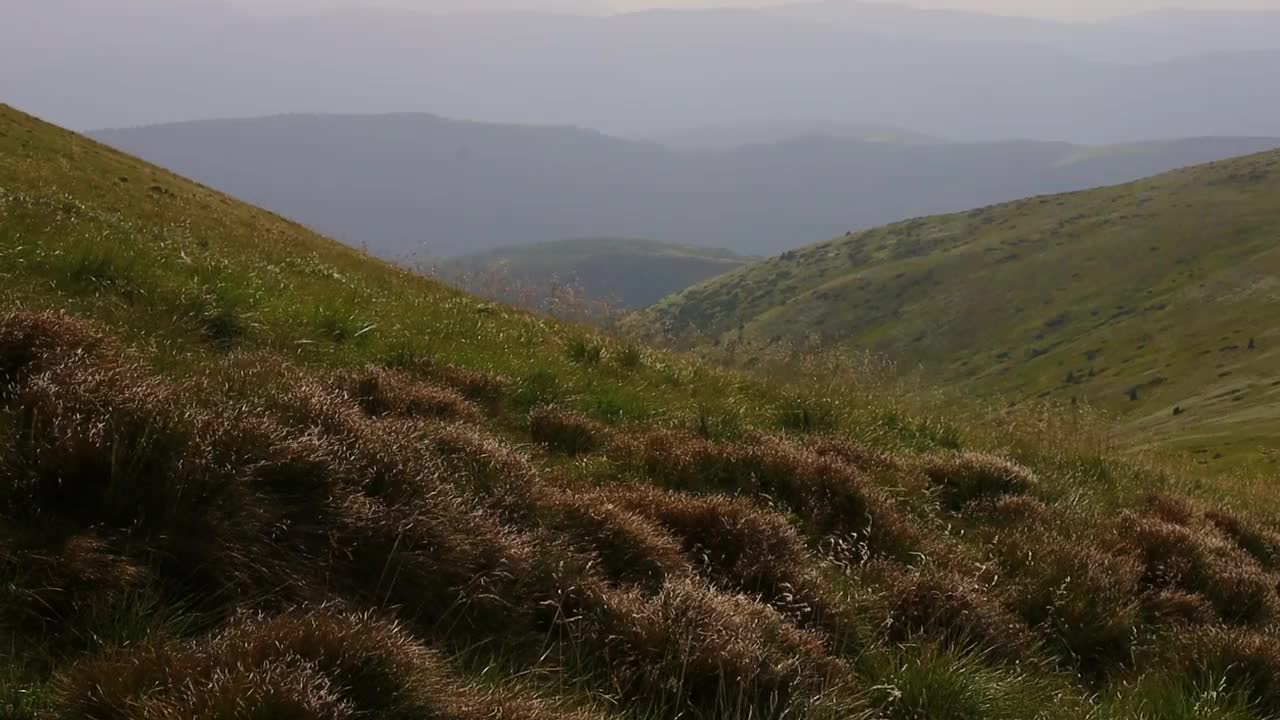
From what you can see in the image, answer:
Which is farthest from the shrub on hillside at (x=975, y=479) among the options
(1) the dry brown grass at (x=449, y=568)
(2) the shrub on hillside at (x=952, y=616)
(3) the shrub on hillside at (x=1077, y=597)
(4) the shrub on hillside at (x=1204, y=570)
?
(2) the shrub on hillside at (x=952, y=616)

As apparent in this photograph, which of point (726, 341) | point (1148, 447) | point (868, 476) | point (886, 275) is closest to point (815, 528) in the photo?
point (868, 476)

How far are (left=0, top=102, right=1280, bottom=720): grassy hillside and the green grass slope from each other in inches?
3325

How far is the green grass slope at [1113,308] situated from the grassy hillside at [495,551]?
84.4 m

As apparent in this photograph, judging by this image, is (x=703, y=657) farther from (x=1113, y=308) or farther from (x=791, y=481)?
(x=1113, y=308)

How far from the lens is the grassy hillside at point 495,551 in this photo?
3.36 meters

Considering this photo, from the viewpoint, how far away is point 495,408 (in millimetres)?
7902

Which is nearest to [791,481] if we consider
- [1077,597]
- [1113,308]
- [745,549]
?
[745,549]

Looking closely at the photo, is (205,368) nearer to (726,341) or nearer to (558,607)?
(558,607)

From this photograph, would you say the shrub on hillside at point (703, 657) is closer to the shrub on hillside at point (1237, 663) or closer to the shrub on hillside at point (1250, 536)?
the shrub on hillside at point (1237, 663)

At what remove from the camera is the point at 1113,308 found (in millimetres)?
151250

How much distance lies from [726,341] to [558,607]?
11.5 m

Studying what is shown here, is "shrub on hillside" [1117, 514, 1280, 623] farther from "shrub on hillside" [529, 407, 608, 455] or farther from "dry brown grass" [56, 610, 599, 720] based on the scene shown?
"dry brown grass" [56, 610, 599, 720]

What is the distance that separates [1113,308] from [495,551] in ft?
557

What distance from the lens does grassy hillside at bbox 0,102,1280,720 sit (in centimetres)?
336
